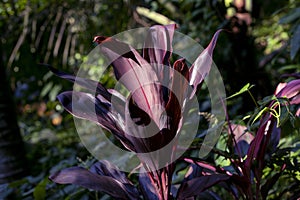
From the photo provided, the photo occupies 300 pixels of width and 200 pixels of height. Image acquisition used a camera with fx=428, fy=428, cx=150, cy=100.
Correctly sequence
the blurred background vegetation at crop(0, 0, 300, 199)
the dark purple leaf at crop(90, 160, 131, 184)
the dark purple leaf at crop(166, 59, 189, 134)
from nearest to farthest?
the dark purple leaf at crop(166, 59, 189, 134) < the dark purple leaf at crop(90, 160, 131, 184) < the blurred background vegetation at crop(0, 0, 300, 199)

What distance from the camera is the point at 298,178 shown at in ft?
3.59

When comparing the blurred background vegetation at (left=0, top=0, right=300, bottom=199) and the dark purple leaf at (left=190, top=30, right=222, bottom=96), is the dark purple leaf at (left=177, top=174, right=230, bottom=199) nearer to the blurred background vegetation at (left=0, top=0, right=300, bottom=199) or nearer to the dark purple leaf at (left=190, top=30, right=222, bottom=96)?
the dark purple leaf at (left=190, top=30, right=222, bottom=96)

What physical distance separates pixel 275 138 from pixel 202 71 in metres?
0.34

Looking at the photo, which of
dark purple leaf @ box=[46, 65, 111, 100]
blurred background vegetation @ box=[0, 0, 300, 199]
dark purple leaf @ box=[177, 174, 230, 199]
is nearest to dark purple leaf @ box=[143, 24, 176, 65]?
dark purple leaf @ box=[46, 65, 111, 100]

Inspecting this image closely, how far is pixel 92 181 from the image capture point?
882mm

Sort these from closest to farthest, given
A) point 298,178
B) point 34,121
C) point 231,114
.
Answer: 1. point 298,178
2. point 231,114
3. point 34,121

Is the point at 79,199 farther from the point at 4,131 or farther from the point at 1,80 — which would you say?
the point at 1,80

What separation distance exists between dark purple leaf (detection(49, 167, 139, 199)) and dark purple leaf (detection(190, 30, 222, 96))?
26 cm

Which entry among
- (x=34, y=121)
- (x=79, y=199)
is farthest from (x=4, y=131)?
(x=34, y=121)

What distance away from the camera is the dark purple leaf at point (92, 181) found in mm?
864

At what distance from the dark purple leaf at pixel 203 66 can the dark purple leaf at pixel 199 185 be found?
0.58ft

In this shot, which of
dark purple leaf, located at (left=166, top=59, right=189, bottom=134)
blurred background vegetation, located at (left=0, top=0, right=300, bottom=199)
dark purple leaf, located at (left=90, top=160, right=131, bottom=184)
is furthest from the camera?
blurred background vegetation, located at (left=0, top=0, right=300, bottom=199)

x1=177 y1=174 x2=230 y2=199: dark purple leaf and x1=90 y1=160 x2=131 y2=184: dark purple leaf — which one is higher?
x1=177 y1=174 x2=230 y2=199: dark purple leaf

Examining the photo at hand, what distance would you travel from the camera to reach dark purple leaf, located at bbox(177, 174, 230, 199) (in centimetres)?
87
